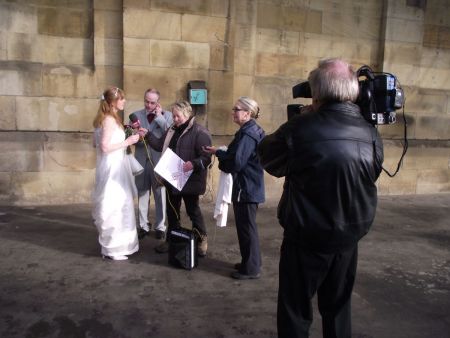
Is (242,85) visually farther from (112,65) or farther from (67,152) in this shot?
(67,152)

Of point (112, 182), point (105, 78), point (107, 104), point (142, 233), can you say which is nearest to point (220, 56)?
point (105, 78)

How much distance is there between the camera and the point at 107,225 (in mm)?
4473

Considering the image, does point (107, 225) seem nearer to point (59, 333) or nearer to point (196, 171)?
point (196, 171)

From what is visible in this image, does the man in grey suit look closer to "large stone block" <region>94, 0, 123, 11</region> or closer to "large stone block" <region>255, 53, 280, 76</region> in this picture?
"large stone block" <region>94, 0, 123, 11</region>

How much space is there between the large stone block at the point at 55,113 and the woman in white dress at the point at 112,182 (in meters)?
2.32

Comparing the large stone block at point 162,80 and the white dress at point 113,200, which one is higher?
the large stone block at point 162,80

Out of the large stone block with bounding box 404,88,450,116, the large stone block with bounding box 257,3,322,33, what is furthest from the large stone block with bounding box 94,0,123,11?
the large stone block with bounding box 404,88,450,116

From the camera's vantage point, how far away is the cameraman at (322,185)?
2.23 meters

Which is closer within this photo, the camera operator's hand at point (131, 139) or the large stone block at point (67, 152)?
the camera operator's hand at point (131, 139)

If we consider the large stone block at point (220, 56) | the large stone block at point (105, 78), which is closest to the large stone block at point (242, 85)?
the large stone block at point (220, 56)

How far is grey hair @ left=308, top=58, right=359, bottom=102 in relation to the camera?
89.0 inches

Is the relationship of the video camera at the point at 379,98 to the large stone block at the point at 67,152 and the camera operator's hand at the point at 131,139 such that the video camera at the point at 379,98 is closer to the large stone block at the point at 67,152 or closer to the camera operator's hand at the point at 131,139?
the camera operator's hand at the point at 131,139

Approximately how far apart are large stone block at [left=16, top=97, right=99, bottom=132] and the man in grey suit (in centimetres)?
167

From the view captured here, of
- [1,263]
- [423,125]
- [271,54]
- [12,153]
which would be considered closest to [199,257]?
[1,263]
